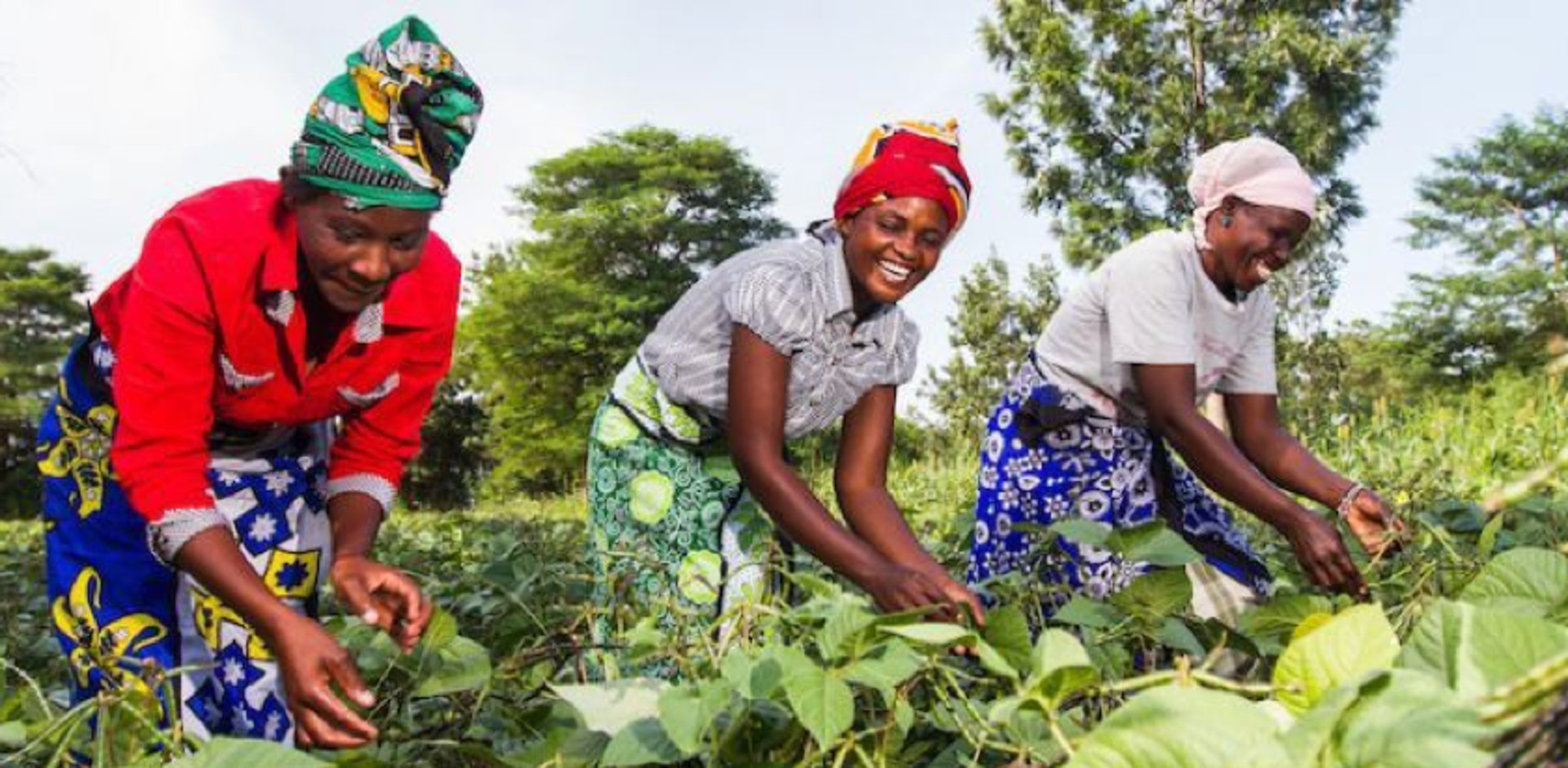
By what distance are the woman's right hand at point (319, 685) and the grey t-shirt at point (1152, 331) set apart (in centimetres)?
188

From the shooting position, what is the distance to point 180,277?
195cm

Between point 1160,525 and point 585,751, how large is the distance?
0.76 m

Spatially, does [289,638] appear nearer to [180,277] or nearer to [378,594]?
[378,594]

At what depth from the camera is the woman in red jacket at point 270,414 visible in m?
1.90

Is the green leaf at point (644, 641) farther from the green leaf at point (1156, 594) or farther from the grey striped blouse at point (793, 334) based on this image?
the grey striped blouse at point (793, 334)

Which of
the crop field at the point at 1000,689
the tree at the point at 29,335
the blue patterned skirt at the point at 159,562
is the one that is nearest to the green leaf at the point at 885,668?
the crop field at the point at 1000,689

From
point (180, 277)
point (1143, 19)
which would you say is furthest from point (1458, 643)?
point (1143, 19)

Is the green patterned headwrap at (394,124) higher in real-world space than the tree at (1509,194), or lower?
lower

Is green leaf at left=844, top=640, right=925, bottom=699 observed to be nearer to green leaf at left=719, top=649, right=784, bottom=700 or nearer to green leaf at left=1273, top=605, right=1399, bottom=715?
green leaf at left=719, top=649, right=784, bottom=700

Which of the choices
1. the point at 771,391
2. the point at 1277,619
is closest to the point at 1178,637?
the point at 1277,619

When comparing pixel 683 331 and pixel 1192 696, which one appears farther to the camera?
pixel 683 331

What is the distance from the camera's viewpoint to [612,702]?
1.19m

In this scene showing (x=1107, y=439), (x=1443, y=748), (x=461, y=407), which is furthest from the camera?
(x=461, y=407)

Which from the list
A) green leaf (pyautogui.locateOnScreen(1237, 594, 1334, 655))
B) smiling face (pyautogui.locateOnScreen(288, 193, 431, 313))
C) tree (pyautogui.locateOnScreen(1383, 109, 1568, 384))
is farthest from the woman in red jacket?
tree (pyautogui.locateOnScreen(1383, 109, 1568, 384))
